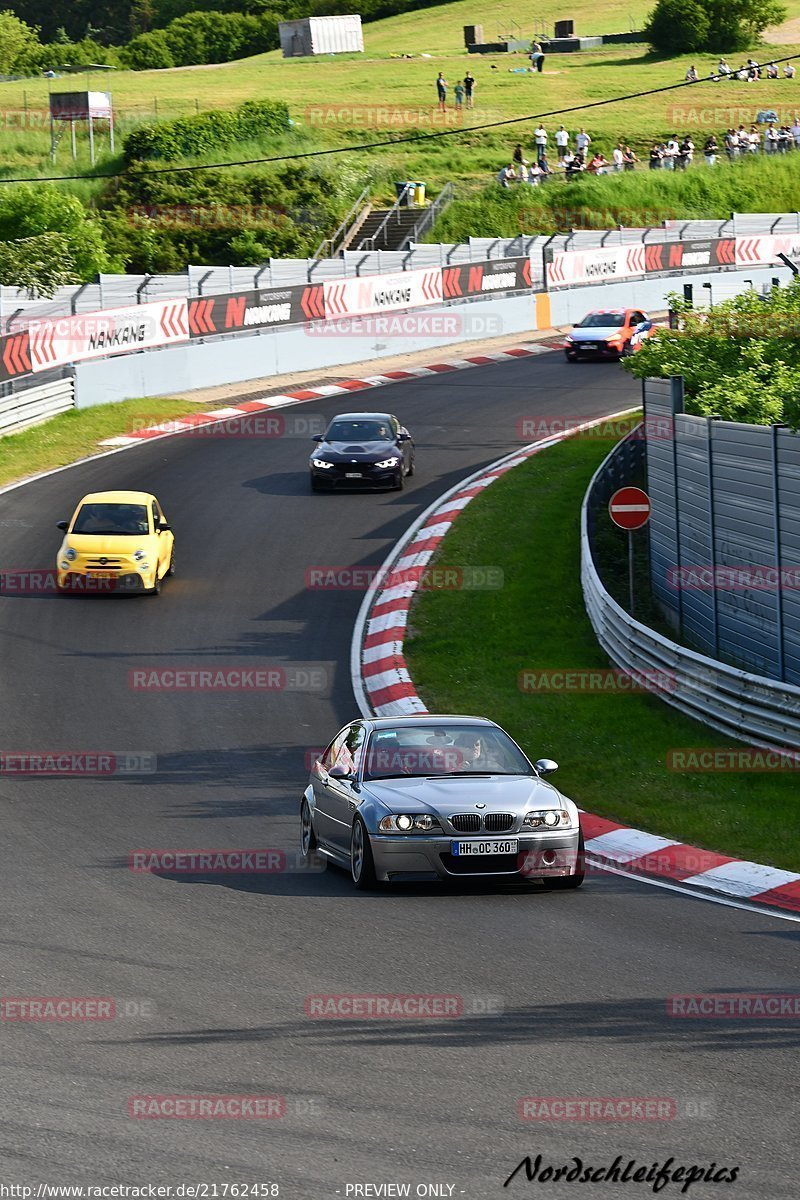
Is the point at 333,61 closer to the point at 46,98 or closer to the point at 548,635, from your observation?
the point at 46,98

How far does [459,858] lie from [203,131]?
67732mm

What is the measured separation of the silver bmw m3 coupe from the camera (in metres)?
12.1

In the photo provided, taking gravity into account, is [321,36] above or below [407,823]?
above

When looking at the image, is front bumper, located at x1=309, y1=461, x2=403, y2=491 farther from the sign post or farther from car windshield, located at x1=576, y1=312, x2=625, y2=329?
car windshield, located at x1=576, y1=312, x2=625, y2=329

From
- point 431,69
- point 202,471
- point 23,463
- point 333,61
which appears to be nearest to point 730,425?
point 202,471

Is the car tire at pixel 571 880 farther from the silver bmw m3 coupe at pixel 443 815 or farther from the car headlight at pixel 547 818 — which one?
the car headlight at pixel 547 818

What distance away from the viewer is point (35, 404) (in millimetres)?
34469

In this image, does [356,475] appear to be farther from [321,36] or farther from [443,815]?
[321,36]
